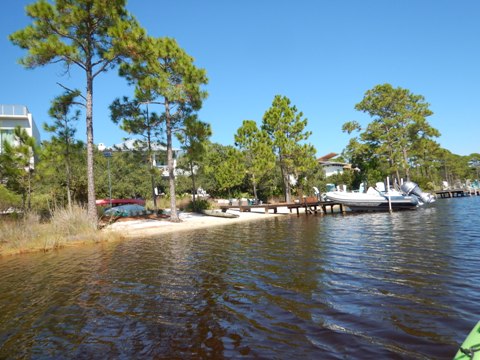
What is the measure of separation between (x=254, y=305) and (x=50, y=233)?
11.5 metres

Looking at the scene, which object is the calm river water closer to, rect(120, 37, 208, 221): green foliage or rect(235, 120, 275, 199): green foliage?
rect(120, 37, 208, 221): green foliage

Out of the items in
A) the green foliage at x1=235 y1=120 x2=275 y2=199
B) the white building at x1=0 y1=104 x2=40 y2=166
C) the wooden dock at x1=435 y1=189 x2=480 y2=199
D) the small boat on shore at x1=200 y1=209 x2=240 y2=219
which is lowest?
the small boat on shore at x1=200 y1=209 x2=240 y2=219

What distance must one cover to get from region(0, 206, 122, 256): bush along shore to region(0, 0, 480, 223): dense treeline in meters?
0.89

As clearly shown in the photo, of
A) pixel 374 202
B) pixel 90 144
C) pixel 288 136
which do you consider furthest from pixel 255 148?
pixel 90 144

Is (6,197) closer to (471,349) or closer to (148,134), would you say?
(148,134)

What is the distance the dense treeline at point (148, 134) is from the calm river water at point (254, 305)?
9.45m

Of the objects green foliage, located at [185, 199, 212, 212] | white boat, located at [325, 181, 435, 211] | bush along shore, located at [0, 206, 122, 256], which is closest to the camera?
bush along shore, located at [0, 206, 122, 256]

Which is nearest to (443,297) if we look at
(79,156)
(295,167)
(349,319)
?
(349,319)

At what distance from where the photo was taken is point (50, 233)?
1344cm

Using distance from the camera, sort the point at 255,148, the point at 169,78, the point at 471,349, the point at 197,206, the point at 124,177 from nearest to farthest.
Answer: the point at 471,349
the point at 169,78
the point at 197,206
the point at 255,148
the point at 124,177

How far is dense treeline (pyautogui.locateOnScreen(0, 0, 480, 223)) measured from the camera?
16500 millimetres

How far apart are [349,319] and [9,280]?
26.2 feet

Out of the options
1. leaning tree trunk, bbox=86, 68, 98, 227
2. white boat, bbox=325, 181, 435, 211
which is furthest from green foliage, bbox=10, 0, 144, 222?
white boat, bbox=325, 181, 435, 211

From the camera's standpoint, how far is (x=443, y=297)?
4.91m
